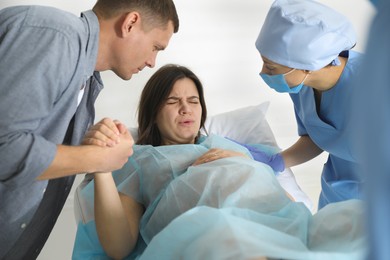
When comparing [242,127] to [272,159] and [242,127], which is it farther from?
[272,159]

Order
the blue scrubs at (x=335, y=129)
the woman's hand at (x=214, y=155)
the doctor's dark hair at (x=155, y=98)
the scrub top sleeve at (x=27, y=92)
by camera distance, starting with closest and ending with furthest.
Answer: the scrub top sleeve at (x=27, y=92) → the woman's hand at (x=214, y=155) → the blue scrubs at (x=335, y=129) → the doctor's dark hair at (x=155, y=98)

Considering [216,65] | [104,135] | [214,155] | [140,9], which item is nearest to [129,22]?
[140,9]

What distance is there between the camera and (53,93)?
1071 mm

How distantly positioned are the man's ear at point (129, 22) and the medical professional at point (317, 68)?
0.52 metres

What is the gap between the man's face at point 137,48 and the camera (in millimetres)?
1269

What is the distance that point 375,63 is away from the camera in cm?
52

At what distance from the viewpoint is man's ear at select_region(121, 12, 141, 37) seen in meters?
1.23

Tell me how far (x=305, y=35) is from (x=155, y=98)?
0.56m

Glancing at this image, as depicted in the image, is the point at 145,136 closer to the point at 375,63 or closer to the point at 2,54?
the point at 2,54

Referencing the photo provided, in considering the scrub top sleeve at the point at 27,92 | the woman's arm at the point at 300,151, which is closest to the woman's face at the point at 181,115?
the woman's arm at the point at 300,151

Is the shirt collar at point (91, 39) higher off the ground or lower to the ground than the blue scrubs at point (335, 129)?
higher

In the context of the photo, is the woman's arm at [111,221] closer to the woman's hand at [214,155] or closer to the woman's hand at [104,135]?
the woman's hand at [104,135]

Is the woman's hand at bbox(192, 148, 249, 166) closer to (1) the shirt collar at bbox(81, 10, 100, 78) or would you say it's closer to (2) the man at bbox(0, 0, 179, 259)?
(2) the man at bbox(0, 0, 179, 259)

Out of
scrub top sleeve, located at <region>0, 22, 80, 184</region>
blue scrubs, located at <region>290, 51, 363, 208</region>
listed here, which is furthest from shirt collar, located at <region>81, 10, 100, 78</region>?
blue scrubs, located at <region>290, 51, 363, 208</region>
